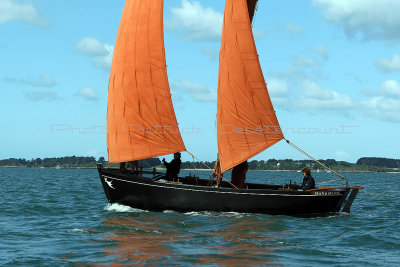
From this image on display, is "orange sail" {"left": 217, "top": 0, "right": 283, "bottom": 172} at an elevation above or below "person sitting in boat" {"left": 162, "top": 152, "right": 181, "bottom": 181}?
above

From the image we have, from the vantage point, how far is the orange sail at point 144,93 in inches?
940

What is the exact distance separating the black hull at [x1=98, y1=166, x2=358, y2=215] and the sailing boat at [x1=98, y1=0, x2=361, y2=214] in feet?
0.13

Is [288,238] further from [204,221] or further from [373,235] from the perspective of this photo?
[204,221]

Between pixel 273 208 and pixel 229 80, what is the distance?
570 centimetres

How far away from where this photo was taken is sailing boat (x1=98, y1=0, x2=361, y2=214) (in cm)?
2209

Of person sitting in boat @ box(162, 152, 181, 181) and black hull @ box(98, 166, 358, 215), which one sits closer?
black hull @ box(98, 166, 358, 215)

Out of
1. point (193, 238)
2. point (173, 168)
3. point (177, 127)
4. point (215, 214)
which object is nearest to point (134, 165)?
point (173, 168)

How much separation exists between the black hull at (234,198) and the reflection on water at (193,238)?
0.44 m

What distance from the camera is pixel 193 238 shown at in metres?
16.3

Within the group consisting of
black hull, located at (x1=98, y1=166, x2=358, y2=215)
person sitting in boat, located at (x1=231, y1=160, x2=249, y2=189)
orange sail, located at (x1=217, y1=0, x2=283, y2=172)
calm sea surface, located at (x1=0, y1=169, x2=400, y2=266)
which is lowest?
calm sea surface, located at (x1=0, y1=169, x2=400, y2=266)

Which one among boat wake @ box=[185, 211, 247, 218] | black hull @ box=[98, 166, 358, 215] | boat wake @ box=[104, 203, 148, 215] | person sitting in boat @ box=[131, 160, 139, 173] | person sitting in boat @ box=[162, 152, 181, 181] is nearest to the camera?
boat wake @ box=[185, 211, 247, 218]

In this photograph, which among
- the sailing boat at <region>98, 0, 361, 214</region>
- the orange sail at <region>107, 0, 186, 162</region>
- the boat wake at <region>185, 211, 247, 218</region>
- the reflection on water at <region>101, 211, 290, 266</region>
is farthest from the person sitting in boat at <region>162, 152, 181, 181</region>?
the boat wake at <region>185, 211, 247, 218</region>

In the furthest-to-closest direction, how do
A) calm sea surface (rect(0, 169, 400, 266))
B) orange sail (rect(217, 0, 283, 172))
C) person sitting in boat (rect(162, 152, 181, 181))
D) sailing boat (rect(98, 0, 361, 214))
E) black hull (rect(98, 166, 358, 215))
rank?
person sitting in boat (rect(162, 152, 181, 181)), orange sail (rect(217, 0, 283, 172)), sailing boat (rect(98, 0, 361, 214)), black hull (rect(98, 166, 358, 215)), calm sea surface (rect(0, 169, 400, 266))

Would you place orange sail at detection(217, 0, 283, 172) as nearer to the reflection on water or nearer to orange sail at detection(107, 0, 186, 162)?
orange sail at detection(107, 0, 186, 162)
